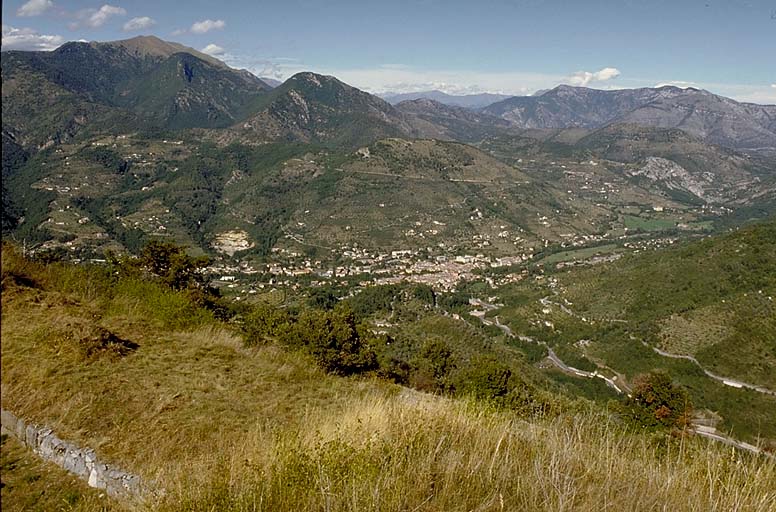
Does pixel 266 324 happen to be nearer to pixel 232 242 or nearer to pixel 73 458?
pixel 73 458

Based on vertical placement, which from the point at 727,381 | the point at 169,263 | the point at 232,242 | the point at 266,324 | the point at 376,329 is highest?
the point at 169,263

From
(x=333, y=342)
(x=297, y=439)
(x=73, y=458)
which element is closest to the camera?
(x=297, y=439)

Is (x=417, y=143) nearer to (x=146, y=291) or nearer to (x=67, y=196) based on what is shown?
(x=67, y=196)

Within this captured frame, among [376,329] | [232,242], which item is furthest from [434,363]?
[232,242]

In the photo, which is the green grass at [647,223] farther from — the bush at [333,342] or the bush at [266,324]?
the bush at [333,342]

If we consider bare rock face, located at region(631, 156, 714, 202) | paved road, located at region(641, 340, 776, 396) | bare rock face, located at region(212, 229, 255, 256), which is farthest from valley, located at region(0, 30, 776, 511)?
bare rock face, located at region(631, 156, 714, 202)

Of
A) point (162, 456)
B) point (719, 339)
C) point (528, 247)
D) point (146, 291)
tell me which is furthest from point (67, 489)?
point (528, 247)

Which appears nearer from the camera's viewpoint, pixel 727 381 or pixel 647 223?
pixel 727 381

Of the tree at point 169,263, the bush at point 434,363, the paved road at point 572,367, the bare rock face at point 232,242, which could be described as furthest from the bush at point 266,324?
the bare rock face at point 232,242
